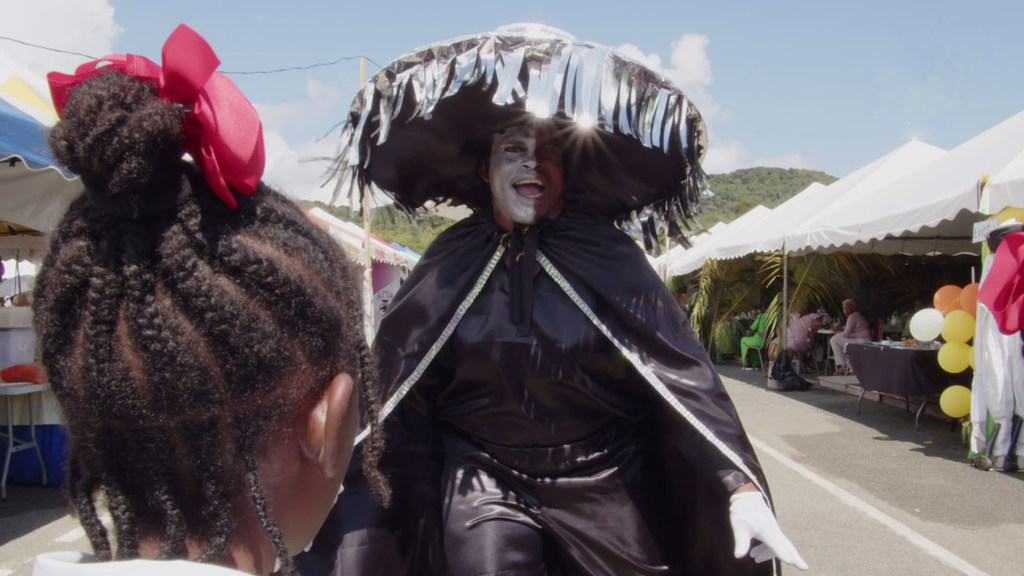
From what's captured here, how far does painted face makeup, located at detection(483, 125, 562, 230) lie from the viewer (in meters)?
2.50

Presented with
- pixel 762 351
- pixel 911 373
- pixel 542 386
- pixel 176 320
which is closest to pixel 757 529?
pixel 542 386

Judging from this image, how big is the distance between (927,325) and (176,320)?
820 cm

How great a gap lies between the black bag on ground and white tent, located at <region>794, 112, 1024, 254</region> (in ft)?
6.20

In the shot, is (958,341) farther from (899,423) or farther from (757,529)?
(757,529)

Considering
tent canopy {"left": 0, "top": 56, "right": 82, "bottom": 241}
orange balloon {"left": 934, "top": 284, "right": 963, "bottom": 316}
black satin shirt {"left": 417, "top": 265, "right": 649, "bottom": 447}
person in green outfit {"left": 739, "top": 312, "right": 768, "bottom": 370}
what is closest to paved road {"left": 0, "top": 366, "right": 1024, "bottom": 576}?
orange balloon {"left": 934, "top": 284, "right": 963, "bottom": 316}

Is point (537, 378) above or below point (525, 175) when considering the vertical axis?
below

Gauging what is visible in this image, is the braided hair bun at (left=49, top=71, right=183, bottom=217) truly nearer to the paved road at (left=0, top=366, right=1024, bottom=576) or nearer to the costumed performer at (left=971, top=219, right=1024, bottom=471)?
the paved road at (left=0, top=366, right=1024, bottom=576)

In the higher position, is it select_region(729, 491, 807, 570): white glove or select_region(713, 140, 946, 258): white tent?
select_region(713, 140, 946, 258): white tent

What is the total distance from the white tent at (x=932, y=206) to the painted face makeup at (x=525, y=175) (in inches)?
214

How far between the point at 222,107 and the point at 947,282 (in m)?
13.4

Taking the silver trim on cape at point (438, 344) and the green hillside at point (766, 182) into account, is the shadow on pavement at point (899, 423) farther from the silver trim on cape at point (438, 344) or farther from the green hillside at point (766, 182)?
the green hillside at point (766, 182)

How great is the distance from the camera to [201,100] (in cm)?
97

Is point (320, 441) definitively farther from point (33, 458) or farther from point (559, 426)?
point (33, 458)

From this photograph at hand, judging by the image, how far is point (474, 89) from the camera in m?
2.54
